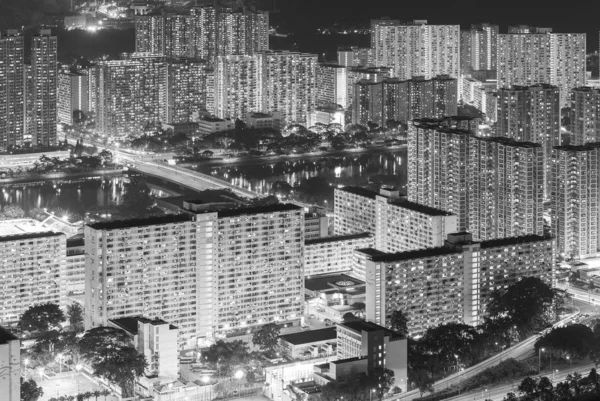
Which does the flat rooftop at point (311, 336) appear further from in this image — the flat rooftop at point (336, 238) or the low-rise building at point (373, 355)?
the flat rooftop at point (336, 238)

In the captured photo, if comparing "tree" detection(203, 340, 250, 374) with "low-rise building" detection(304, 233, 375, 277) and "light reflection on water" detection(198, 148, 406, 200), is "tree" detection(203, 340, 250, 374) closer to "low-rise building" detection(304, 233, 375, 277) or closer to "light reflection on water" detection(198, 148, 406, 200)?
"low-rise building" detection(304, 233, 375, 277)

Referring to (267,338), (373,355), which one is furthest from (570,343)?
(267,338)

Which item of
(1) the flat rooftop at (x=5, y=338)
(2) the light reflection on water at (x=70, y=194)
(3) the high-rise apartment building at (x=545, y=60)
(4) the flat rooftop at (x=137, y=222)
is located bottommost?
(2) the light reflection on water at (x=70, y=194)

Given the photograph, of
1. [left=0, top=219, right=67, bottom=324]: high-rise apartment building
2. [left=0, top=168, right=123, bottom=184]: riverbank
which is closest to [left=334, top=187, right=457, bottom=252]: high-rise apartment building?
[left=0, top=219, right=67, bottom=324]: high-rise apartment building

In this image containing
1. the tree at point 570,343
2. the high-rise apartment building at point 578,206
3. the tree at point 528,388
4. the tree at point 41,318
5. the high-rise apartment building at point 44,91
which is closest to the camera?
the tree at point 528,388

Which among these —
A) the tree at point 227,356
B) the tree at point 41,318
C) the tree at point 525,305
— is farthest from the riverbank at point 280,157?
the tree at point 227,356

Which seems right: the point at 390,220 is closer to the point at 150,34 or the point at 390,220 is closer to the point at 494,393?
the point at 494,393
